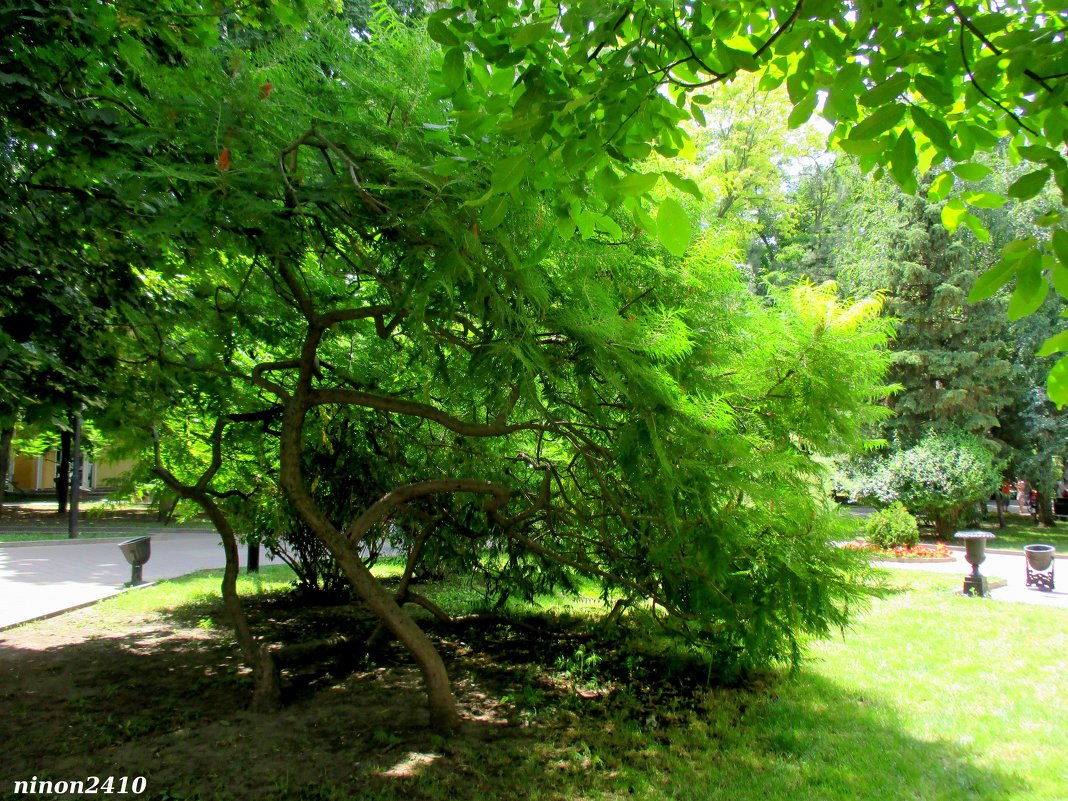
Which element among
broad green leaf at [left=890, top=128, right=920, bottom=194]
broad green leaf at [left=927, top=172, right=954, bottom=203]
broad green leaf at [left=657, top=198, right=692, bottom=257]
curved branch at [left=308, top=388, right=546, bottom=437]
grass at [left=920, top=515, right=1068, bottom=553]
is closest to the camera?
broad green leaf at [left=657, top=198, right=692, bottom=257]

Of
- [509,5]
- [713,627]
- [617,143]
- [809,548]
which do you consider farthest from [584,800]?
[509,5]


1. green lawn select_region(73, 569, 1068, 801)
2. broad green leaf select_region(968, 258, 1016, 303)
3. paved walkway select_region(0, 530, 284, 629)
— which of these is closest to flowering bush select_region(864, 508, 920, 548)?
green lawn select_region(73, 569, 1068, 801)

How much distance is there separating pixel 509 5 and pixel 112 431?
433cm

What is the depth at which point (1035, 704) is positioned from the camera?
20.2ft

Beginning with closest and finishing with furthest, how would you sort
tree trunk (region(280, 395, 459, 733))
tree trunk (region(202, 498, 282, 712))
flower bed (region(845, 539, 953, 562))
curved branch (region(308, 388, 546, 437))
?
1. curved branch (region(308, 388, 546, 437))
2. tree trunk (region(280, 395, 459, 733))
3. tree trunk (region(202, 498, 282, 712))
4. flower bed (region(845, 539, 953, 562))

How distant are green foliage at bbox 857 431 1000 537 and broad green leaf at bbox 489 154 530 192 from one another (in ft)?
64.4

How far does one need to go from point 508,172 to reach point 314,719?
4687 millimetres

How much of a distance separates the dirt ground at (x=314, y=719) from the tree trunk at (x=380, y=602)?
218 mm

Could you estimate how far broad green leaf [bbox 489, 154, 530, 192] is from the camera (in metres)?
2.35

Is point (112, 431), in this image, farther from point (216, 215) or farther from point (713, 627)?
point (713, 627)

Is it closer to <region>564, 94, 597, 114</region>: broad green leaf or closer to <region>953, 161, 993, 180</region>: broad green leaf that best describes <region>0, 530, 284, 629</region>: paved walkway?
<region>564, 94, 597, 114</region>: broad green leaf

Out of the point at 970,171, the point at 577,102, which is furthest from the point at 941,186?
the point at 577,102

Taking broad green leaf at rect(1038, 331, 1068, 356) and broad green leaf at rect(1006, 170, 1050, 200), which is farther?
broad green leaf at rect(1038, 331, 1068, 356)

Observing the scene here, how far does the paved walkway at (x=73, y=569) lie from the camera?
990 centimetres
